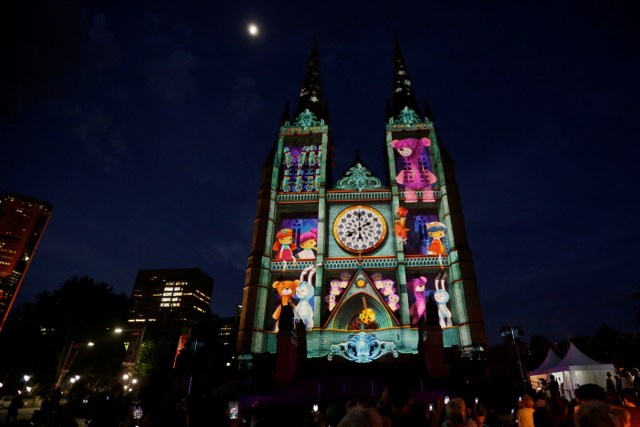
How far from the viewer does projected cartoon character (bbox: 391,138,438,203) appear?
29.0 metres

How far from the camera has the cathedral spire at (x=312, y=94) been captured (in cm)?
3603

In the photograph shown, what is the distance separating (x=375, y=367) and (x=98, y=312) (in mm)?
21038

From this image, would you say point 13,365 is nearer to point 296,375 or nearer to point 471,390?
point 296,375

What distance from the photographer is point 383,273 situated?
26.3 metres

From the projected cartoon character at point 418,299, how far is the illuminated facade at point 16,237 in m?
35.1

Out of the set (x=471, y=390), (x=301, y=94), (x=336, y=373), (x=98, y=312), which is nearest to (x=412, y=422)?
(x=471, y=390)

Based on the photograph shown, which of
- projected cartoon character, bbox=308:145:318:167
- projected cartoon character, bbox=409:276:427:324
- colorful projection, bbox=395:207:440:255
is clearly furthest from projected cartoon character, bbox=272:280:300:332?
projected cartoon character, bbox=308:145:318:167

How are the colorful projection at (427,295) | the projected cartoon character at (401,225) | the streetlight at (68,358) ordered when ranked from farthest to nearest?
the projected cartoon character at (401,225), the colorful projection at (427,295), the streetlight at (68,358)

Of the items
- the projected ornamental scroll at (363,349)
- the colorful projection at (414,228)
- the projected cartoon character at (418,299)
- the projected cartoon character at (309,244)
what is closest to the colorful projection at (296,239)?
the projected cartoon character at (309,244)

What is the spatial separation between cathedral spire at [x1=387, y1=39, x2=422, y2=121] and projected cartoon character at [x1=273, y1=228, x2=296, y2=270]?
52.1 feet

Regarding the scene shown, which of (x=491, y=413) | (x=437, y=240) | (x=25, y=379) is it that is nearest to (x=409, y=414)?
(x=491, y=413)

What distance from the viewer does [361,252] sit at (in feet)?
88.6

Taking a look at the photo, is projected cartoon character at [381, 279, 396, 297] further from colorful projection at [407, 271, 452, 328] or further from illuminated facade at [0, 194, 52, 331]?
illuminated facade at [0, 194, 52, 331]

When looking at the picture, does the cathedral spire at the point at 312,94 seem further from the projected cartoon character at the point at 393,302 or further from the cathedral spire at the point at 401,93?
the projected cartoon character at the point at 393,302
